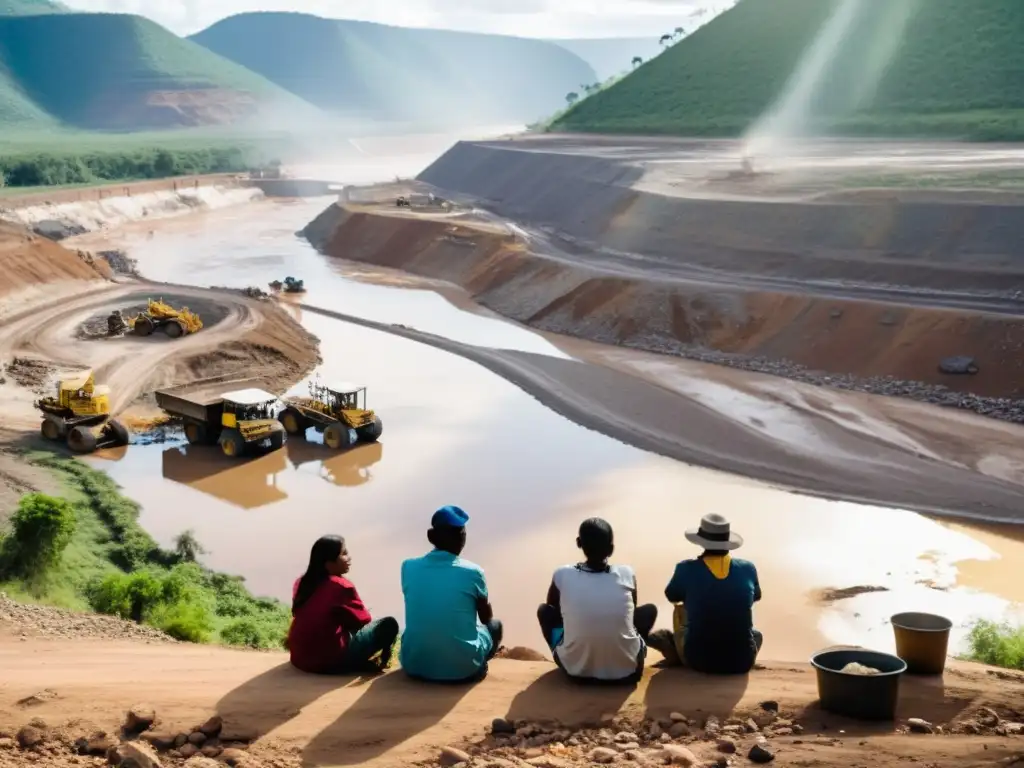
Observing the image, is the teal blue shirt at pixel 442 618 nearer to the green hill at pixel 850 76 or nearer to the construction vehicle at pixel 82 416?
the construction vehicle at pixel 82 416

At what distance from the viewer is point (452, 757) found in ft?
25.3

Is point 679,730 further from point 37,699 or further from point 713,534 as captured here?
point 37,699

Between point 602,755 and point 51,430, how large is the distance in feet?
74.3

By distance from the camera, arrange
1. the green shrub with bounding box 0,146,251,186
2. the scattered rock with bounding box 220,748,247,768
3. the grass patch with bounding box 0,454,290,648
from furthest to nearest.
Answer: the green shrub with bounding box 0,146,251,186
the grass patch with bounding box 0,454,290,648
the scattered rock with bounding box 220,748,247,768

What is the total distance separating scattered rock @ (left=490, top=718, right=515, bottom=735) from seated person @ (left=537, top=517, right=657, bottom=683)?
96 cm

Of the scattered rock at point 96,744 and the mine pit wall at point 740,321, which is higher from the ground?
the mine pit wall at point 740,321

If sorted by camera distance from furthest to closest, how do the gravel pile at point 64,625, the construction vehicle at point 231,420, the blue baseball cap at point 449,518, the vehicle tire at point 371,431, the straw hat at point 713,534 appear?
the vehicle tire at point 371,431, the construction vehicle at point 231,420, the gravel pile at point 64,625, the straw hat at point 713,534, the blue baseball cap at point 449,518

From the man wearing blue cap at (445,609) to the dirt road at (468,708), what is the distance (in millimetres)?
185

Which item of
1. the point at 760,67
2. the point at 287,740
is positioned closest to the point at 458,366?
the point at 287,740

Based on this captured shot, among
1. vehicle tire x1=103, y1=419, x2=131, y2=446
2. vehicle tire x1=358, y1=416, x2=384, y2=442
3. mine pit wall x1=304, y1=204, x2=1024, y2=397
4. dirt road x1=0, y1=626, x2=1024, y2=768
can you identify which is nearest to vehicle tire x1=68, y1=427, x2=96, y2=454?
vehicle tire x1=103, y1=419, x2=131, y2=446

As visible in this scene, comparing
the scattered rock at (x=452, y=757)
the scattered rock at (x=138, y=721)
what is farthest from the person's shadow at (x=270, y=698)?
the scattered rock at (x=452, y=757)

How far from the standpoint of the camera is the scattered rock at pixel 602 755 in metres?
7.66

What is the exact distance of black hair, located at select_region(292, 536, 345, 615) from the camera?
29.7 ft

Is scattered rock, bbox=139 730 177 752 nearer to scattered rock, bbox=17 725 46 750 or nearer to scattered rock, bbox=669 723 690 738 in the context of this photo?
scattered rock, bbox=17 725 46 750
